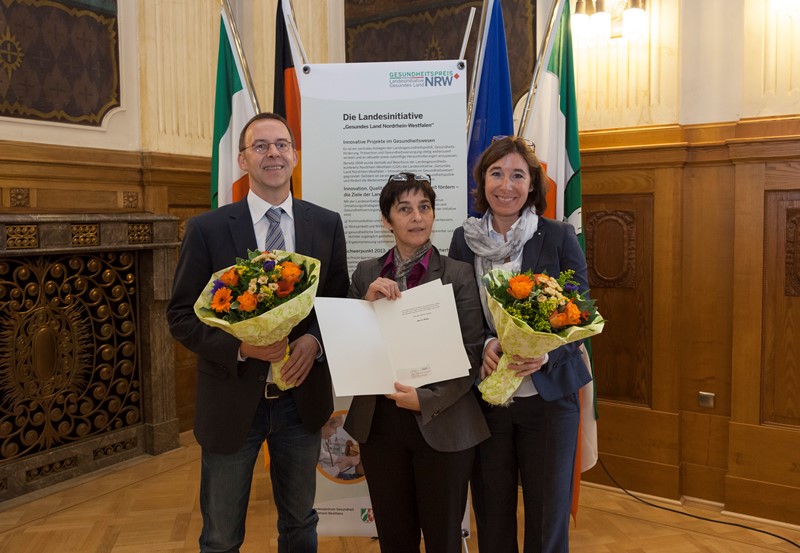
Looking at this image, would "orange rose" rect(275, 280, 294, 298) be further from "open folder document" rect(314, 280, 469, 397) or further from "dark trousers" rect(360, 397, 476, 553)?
"dark trousers" rect(360, 397, 476, 553)

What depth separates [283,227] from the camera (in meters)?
2.20

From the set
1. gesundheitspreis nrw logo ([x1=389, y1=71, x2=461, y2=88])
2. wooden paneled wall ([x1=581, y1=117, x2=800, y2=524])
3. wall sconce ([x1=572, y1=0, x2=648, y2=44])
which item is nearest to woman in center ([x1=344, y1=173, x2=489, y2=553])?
gesundheitspreis nrw logo ([x1=389, y1=71, x2=461, y2=88])

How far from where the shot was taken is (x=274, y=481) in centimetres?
227

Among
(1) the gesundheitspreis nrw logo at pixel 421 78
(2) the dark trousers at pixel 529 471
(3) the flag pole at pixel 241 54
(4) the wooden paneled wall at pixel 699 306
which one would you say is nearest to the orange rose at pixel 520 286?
(2) the dark trousers at pixel 529 471

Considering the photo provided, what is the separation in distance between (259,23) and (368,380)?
3881 mm

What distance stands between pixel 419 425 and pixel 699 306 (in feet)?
7.73

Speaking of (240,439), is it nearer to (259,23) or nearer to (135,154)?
(135,154)

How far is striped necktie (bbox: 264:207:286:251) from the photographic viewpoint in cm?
217

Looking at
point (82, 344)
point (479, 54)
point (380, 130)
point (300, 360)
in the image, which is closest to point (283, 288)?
point (300, 360)

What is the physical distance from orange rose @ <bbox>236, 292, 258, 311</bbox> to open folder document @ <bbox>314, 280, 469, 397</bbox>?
0.25 m

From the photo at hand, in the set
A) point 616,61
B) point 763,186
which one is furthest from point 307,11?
point 763,186

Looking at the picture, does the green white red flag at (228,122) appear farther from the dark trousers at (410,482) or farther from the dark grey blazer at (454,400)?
the dark trousers at (410,482)

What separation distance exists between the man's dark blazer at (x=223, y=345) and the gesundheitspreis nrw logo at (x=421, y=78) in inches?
40.4

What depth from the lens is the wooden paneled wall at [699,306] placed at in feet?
11.4
